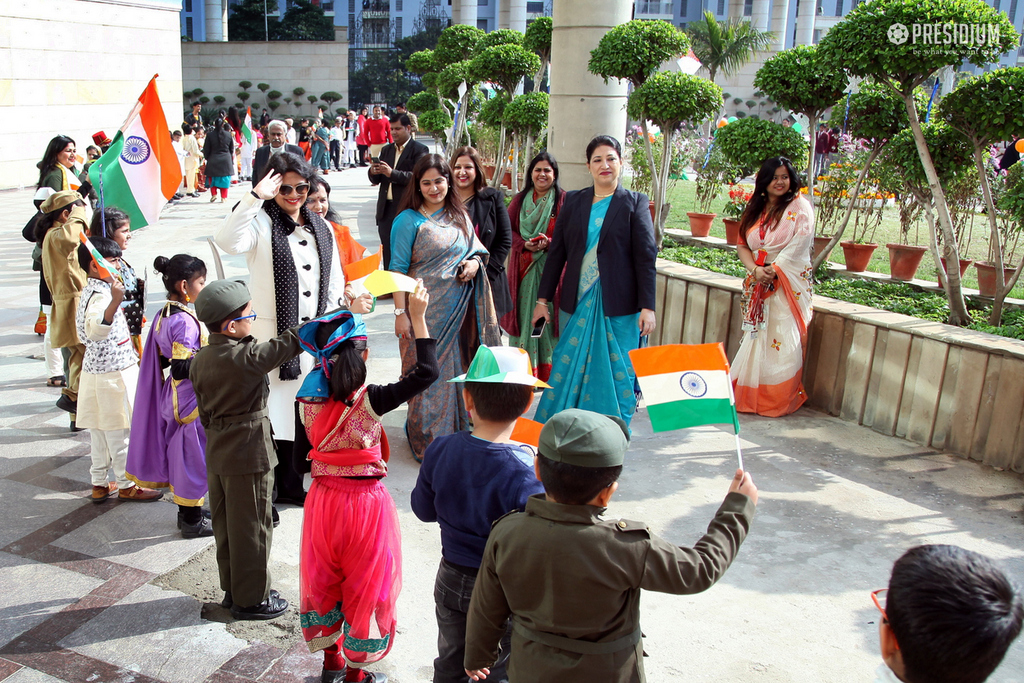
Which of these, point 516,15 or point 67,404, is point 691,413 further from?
point 516,15

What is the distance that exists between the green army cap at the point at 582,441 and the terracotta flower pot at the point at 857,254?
19.2 feet

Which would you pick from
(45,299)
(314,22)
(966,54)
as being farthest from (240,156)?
(314,22)

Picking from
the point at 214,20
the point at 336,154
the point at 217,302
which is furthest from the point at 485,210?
the point at 214,20

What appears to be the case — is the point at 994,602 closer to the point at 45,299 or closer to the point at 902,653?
the point at 902,653

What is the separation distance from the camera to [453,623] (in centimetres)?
230

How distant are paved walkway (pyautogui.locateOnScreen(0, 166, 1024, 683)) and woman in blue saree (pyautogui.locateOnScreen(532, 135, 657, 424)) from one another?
508 mm

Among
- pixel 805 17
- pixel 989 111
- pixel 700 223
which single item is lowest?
pixel 700 223

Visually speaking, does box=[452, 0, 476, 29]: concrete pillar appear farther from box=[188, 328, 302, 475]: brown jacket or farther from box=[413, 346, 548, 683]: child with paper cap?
box=[413, 346, 548, 683]: child with paper cap

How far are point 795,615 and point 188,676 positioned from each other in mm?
2159

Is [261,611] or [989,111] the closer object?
[261,611]

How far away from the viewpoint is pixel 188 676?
276 cm

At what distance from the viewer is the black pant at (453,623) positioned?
7.41 feet

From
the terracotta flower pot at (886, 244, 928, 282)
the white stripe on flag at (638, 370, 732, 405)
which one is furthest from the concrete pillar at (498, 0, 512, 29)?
the white stripe on flag at (638, 370, 732, 405)

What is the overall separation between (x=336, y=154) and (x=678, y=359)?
24923 millimetres
